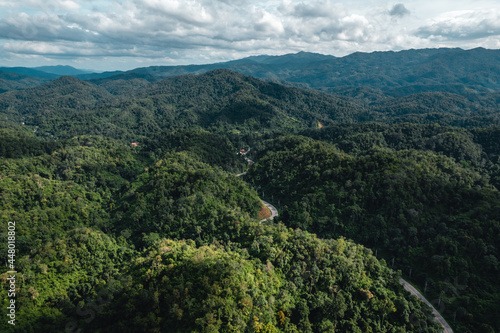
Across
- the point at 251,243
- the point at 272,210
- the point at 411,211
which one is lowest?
the point at 272,210

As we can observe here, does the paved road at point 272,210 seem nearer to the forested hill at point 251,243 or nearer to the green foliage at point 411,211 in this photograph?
the forested hill at point 251,243

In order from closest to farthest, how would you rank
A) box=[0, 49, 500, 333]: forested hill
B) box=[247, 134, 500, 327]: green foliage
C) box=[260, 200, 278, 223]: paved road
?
1. box=[0, 49, 500, 333]: forested hill
2. box=[247, 134, 500, 327]: green foliage
3. box=[260, 200, 278, 223]: paved road

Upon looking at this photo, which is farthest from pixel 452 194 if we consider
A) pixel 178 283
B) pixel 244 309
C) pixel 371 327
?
pixel 178 283

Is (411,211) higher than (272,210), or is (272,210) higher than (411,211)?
(411,211)

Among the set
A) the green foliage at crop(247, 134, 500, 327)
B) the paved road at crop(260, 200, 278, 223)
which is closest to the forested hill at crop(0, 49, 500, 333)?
the green foliage at crop(247, 134, 500, 327)

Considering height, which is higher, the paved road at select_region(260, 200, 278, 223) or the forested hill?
the forested hill

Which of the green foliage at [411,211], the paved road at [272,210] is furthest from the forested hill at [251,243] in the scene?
the paved road at [272,210]

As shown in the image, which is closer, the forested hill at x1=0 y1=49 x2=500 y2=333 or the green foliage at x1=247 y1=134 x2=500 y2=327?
the forested hill at x1=0 y1=49 x2=500 y2=333

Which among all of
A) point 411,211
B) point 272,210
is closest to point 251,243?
point 272,210

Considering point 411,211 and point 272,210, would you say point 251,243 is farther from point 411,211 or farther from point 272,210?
point 411,211

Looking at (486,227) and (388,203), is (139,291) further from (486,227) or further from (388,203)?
(486,227)

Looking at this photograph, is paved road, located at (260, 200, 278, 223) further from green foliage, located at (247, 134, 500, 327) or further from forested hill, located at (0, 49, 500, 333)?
green foliage, located at (247, 134, 500, 327)
